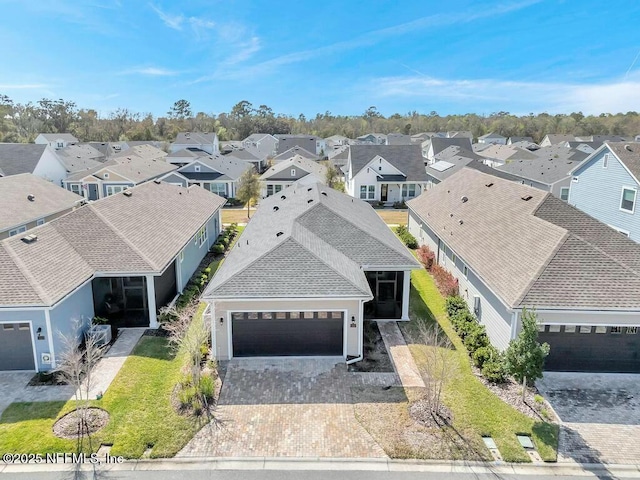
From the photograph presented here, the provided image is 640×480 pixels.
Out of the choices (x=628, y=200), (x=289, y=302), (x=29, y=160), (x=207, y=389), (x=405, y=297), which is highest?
(x=29, y=160)

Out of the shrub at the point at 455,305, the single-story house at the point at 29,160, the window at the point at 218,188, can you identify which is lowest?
the shrub at the point at 455,305

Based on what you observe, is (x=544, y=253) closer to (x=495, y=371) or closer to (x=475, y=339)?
(x=475, y=339)

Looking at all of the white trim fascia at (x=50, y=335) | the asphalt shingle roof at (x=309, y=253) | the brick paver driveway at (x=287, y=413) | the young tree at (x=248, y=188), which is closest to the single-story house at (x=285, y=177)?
the young tree at (x=248, y=188)

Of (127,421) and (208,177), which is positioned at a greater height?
(208,177)

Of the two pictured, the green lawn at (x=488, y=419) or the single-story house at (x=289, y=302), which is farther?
the single-story house at (x=289, y=302)

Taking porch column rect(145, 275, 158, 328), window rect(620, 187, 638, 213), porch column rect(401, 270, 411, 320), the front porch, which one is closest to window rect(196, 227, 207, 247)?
porch column rect(145, 275, 158, 328)

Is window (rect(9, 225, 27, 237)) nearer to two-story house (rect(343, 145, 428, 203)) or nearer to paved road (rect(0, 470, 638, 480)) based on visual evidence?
paved road (rect(0, 470, 638, 480))

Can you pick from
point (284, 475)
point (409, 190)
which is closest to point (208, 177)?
point (409, 190)

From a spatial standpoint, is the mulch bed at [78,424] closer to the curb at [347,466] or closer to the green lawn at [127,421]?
the green lawn at [127,421]

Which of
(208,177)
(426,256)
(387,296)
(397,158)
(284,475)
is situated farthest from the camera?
(397,158)
